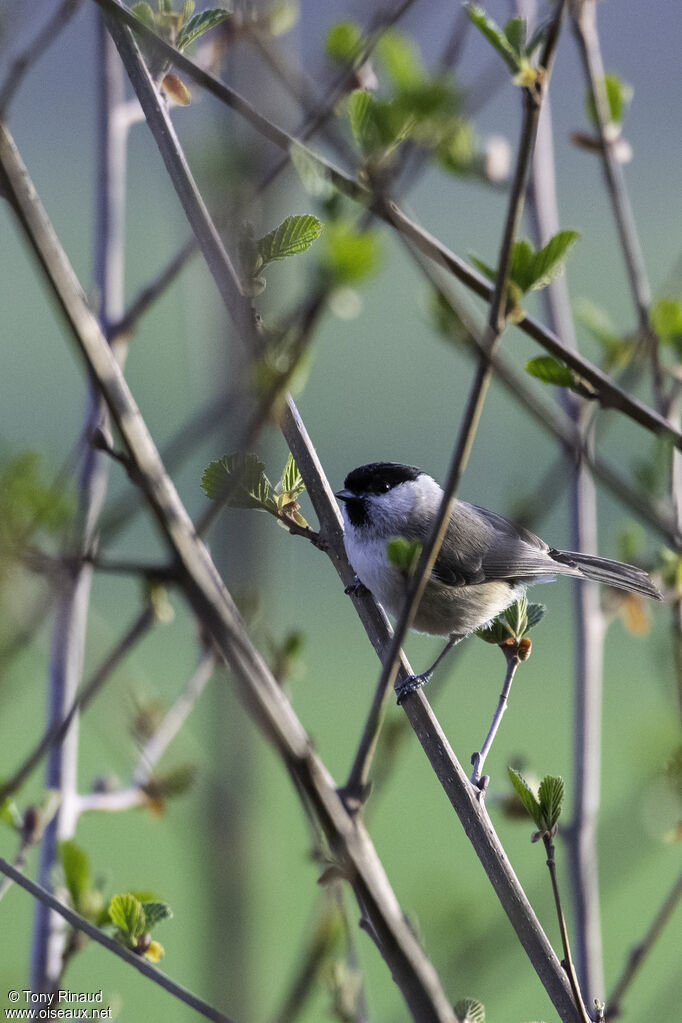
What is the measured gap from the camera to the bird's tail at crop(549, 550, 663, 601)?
1850 mm

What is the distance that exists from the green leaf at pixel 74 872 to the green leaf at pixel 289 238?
0.67 meters

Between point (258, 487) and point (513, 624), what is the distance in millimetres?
375

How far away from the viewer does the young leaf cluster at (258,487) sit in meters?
0.79

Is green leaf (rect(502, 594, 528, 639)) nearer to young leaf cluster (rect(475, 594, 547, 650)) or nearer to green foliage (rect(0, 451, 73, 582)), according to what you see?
young leaf cluster (rect(475, 594, 547, 650))

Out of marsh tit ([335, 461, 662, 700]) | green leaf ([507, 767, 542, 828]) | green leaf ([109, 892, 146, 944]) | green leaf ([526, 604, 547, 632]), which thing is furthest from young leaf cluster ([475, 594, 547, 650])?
marsh tit ([335, 461, 662, 700])

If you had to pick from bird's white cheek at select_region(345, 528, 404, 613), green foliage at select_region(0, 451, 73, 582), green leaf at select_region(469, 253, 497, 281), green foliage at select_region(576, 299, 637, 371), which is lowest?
green foliage at select_region(0, 451, 73, 582)

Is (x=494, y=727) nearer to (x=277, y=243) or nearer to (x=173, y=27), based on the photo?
(x=277, y=243)

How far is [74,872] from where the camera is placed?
3.48 ft

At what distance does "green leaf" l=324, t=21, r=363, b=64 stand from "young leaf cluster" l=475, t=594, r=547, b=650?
25.4 inches

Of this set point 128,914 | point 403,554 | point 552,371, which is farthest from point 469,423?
point 128,914

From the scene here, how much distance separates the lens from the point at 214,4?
1.14 m

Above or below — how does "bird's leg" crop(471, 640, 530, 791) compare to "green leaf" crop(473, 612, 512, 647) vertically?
below

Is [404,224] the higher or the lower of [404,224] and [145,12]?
the lower

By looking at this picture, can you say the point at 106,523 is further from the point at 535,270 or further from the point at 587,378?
the point at 587,378
